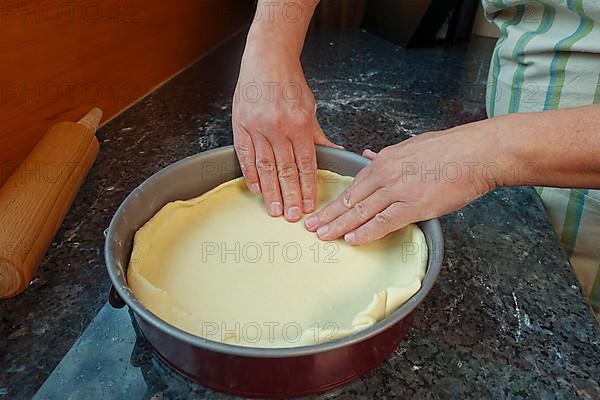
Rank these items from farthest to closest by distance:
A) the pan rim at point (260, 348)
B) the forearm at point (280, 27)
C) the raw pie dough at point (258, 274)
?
the forearm at point (280, 27) < the raw pie dough at point (258, 274) < the pan rim at point (260, 348)

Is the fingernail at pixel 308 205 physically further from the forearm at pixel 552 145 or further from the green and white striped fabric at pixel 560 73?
the green and white striped fabric at pixel 560 73

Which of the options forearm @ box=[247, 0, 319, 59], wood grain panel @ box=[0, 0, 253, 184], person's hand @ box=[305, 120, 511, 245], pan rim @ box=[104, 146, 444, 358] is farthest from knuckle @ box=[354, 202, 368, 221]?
wood grain panel @ box=[0, 0, 253, 184]

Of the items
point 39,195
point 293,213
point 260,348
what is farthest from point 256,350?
point 39,195

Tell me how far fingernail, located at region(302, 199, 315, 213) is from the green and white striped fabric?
0.42 m

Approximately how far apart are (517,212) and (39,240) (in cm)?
74

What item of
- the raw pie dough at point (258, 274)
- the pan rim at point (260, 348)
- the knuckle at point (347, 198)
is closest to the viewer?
the pan rim at point (260, 348)

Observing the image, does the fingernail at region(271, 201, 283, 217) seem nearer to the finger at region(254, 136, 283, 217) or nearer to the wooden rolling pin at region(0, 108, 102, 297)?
the finger at region(254, 136, 283, 217)

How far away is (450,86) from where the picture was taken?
135 cm

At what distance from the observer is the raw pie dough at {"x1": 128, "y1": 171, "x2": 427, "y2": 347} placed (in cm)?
62

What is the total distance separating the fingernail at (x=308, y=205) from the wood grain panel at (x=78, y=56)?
479 millimetres

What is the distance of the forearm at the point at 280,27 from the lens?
0.84 m

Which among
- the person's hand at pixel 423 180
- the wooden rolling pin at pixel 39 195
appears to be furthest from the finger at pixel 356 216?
the wooden rolling pin at pixel 39 195

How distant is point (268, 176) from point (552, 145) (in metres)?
0.38

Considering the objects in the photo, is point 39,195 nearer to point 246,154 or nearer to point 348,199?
point 246,154
